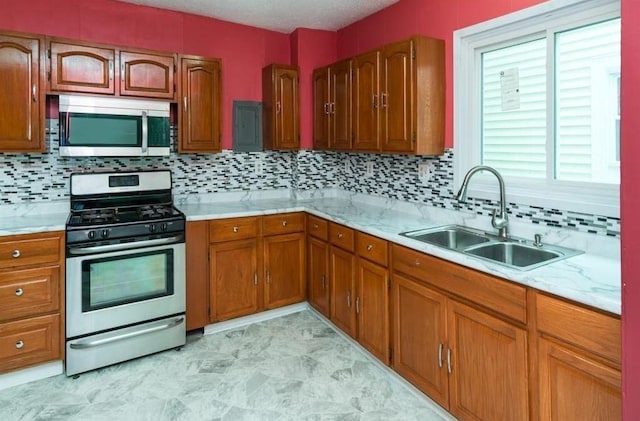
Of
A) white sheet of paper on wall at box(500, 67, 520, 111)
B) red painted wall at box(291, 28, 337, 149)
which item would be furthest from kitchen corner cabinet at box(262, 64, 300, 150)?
white sheet of paper on wall at box(500, 67, 520, 111)

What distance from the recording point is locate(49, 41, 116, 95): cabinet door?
2674mm

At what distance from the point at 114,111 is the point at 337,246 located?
5.91 ft

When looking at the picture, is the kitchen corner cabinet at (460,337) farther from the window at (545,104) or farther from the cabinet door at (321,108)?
the cabinet door at (321,108)

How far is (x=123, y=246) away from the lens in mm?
2631

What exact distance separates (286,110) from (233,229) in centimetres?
119

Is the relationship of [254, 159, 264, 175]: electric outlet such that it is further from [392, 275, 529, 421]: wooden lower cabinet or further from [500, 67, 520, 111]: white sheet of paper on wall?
[500, 67, 520, 111]: white sheet of paper on wall

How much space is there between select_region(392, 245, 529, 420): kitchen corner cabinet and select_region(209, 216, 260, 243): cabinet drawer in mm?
1232

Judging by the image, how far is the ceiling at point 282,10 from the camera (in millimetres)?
3143

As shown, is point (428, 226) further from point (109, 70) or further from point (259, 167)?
point (109, 70)

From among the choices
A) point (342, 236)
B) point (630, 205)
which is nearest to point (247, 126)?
point (342, 236)

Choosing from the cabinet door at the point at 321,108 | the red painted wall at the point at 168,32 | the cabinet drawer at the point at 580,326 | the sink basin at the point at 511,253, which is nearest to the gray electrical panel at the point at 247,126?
the red painted wall at the point at 168,32

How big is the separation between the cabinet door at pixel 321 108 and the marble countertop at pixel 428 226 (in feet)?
1.83

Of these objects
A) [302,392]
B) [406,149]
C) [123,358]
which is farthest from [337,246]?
[123,358]

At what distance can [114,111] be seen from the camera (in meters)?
2.85
